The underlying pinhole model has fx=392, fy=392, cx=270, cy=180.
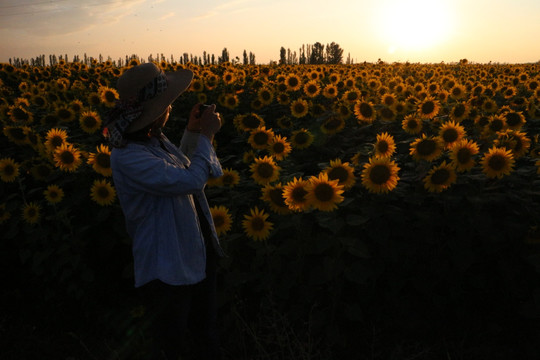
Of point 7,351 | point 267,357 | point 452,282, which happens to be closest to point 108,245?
point 7,351

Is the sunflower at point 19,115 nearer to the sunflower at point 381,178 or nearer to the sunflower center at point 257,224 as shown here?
the sunflower center at point 257,224

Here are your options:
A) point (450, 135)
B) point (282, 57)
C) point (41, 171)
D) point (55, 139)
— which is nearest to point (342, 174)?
point (450, 135)

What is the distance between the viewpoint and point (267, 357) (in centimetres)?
306

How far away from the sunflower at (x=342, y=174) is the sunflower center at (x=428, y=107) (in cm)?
296

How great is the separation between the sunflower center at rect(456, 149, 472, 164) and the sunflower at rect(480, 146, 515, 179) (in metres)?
0.13

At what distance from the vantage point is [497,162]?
346cm

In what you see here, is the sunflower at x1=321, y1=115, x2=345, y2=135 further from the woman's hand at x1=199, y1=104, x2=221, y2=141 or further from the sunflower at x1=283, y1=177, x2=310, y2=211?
the woman's hand at x1=199, y1=104, x2=221, y2=141

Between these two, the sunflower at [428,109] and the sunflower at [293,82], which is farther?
the sunflower at [293,82]

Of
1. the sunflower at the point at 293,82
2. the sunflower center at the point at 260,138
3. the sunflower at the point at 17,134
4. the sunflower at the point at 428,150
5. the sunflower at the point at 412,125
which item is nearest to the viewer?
the sunflower at the point at 428,150

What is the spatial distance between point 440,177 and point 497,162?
0.64 meters

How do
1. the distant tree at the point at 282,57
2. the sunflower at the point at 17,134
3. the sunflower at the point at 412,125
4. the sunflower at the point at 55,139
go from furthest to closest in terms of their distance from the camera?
1. the distant tree at the point at 282,57
2. the sunflower at the point at 412,125
3. the sunflower at the point at 17,134
4. the sunflower at the point at 55,139

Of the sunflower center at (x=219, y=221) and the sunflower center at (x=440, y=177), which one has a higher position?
the sunflower center at (x=440, y=177)

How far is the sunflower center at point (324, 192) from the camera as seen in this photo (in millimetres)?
2994

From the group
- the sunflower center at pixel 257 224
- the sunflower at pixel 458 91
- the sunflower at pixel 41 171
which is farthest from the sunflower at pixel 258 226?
the sunflower at pixel 458 91
